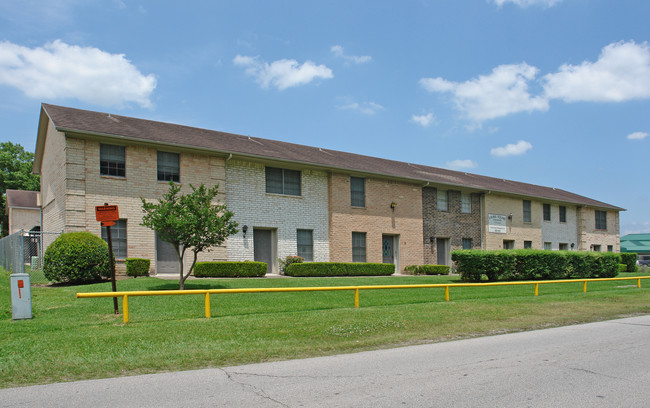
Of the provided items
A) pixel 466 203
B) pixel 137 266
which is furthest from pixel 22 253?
pixel 466 203

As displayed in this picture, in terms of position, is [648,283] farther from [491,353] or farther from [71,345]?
[71,345]

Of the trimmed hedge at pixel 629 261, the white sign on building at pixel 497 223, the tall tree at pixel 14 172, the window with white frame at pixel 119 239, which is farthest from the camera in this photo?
the tall tree at pixel 14 172

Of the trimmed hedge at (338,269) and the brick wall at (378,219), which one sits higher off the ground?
the brick wall at (378,219)

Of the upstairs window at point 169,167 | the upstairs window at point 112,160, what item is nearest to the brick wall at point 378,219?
the upstairs window at point 169,167

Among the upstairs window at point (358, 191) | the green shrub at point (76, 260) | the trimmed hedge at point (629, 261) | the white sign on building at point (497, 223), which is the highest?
the upstairs window at point (358, 191)

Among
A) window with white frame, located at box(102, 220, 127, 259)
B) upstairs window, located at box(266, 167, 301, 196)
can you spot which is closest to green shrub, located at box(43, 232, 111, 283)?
window with white frame, located at box(102, 220, 127, 259)

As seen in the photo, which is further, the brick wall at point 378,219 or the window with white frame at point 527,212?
the window with white frame at point 527,212

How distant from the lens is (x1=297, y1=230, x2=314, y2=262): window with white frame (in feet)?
82.8

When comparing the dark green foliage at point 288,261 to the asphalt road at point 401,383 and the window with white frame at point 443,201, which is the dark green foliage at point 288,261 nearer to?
the window with white frame at point 443,201

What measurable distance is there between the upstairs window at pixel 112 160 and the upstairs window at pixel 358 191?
1137 centimetres

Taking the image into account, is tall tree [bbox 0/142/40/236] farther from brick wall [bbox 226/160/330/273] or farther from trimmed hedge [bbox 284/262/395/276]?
trimmed hedge [bbox 284/262/395/276]

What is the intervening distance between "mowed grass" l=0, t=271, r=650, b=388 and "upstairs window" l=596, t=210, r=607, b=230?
2958 cm

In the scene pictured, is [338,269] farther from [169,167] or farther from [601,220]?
[601,220]

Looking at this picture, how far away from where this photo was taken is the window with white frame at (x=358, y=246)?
88.3 feet
